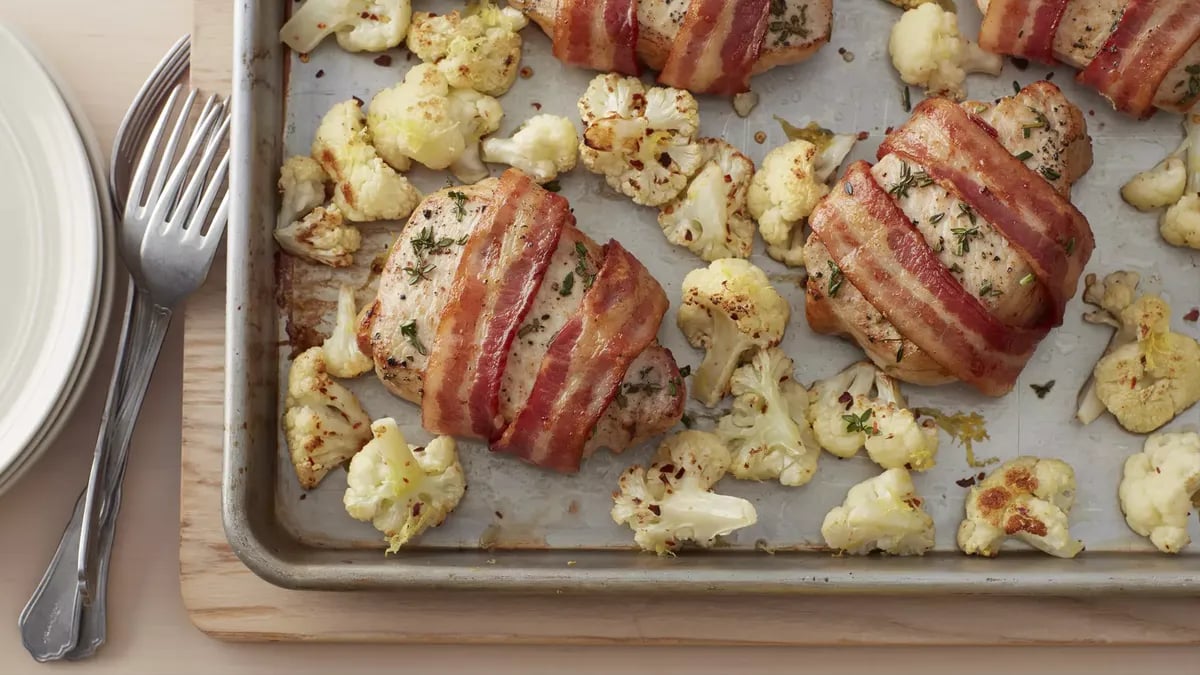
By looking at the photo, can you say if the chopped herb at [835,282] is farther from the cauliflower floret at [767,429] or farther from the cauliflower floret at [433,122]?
the cauliflower floret at [433,122]

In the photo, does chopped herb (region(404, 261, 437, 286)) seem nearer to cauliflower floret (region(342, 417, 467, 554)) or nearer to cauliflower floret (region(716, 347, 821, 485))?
cauliflower floret (region(342, 417, 467, 554))

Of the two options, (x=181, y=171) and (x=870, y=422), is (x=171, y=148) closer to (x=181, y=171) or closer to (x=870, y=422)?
(x=181, y=171)

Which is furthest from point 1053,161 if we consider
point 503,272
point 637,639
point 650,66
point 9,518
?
point 9,518

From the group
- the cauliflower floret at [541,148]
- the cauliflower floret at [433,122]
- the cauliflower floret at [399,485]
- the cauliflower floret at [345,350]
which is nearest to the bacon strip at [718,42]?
the cauliflower floret at [541,148]

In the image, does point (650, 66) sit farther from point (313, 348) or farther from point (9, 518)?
point (9, 518)

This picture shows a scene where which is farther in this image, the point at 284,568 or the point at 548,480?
the point at 548,480
